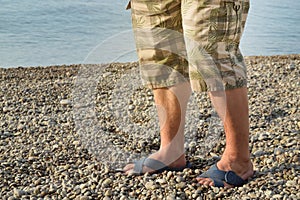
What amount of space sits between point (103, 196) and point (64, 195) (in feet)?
0.77

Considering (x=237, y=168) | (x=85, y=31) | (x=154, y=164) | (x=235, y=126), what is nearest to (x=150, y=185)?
(x=154, y=164)

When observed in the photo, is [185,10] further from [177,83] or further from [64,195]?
[64,195]

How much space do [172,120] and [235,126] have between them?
0.43 metres

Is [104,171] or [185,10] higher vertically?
[185,10]

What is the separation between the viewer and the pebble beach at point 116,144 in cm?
293

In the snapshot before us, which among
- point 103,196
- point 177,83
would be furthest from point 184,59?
point 103,196

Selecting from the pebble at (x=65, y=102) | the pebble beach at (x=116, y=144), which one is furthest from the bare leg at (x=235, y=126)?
the pebble at (x=65, y=102)

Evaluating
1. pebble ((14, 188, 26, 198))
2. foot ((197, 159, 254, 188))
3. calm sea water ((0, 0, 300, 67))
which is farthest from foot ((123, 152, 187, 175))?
calm sea water ((0, 0, 300, 67))

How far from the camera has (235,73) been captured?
8.50ft

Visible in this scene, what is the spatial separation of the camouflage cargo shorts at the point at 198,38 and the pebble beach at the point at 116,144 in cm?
59

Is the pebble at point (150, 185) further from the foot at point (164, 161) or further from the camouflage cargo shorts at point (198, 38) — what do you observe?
the camouflage cargo shorts at point (198, 38)

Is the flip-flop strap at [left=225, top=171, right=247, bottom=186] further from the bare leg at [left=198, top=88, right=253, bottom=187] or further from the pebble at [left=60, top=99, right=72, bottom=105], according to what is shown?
the pebble at [left=60, top=99, right=72, bottom=105]

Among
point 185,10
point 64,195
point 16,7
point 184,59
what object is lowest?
point 16,7

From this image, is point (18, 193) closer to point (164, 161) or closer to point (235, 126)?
point (164, 161)
